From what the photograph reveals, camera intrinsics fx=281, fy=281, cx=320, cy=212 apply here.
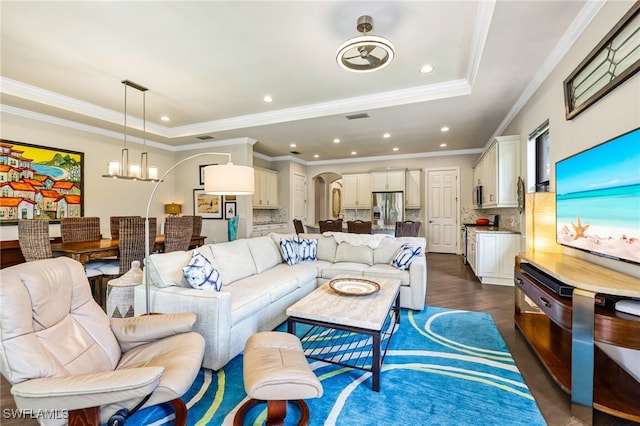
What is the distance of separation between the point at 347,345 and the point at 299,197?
6393mm

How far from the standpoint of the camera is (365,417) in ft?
5.31

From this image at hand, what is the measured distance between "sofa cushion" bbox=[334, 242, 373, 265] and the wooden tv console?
182 centimetres

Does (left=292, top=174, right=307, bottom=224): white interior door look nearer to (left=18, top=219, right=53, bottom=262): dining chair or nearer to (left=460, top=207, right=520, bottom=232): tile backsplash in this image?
(left=460, top=207, right=520, bottom=232): tile backsplash

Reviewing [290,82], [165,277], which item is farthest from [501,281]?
[165,277]

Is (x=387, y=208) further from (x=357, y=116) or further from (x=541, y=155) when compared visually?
(x=541, y=155)

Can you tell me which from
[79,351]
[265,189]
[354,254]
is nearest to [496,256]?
[354,254]

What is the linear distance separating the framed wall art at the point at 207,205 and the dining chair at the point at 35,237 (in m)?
3.30

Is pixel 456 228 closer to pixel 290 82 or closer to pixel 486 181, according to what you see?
pixel 486 181

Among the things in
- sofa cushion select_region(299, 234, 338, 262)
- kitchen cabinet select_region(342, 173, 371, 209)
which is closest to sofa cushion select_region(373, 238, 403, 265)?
sofa cushion select_region(299, 234, 338, 262)

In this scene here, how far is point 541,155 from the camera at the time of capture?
3.57 meters

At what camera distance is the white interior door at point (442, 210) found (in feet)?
24.3

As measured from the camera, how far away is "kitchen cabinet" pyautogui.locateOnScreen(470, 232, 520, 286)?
4.20 m

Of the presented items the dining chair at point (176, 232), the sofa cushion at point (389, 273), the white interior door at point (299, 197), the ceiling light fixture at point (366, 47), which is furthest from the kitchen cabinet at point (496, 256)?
the white interior door at point (299, 197)

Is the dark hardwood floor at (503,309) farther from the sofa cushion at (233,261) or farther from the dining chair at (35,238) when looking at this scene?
the dining chair at (35,238)
